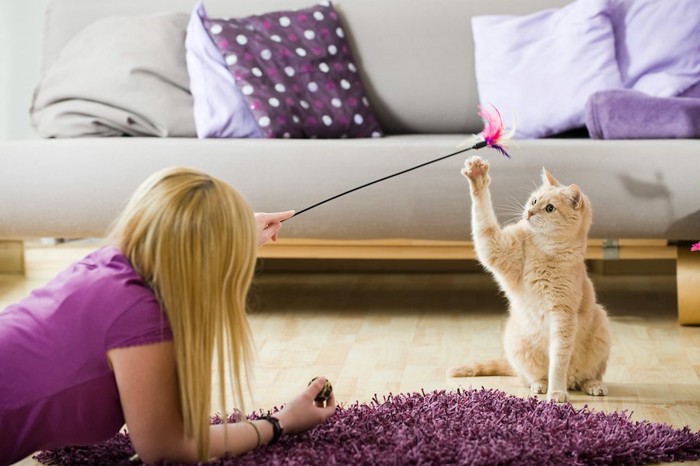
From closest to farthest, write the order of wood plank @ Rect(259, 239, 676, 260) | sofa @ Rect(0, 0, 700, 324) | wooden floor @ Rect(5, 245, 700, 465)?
wooden floor @ Rect(5, 245, 700, 465) < sofa @ Rect(0, 0, 700, 324) < wood plank @ Rect(259, 239, 676, 260)

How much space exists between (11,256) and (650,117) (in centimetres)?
211

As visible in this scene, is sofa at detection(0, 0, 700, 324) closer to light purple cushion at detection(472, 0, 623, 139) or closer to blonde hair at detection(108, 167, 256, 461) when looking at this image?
light purple cushion at detection(472, 0, 623, 139)

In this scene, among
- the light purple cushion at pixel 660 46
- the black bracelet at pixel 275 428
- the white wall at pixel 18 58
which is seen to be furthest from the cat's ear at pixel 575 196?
the white wall at pixel 18 58

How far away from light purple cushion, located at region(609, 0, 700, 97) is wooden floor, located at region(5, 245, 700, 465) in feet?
2.15

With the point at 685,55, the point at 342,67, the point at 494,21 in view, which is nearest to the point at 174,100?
the point at 342,67

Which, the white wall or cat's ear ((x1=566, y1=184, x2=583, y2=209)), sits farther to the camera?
the white wall

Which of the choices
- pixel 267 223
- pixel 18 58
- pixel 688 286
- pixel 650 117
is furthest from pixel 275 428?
pixel 18 58

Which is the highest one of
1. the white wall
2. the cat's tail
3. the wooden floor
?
the white wall

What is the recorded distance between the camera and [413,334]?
252 centimetres

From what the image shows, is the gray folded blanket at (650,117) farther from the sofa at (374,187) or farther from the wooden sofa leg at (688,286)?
the wooden sofa leg at (688,286)

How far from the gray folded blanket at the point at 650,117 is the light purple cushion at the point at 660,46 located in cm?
29

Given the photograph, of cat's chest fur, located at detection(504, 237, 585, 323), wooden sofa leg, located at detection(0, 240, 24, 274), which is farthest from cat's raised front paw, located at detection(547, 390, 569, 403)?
wooden sofa leg, located at detection(0, 240, 24, 274)

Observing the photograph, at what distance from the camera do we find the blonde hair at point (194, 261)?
54.0 inches

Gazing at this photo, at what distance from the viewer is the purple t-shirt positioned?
136cm
